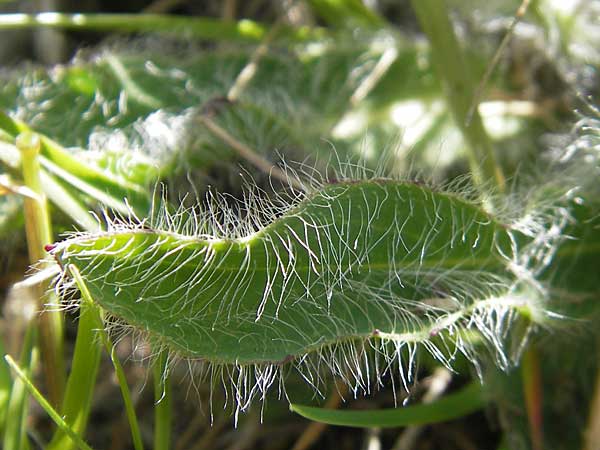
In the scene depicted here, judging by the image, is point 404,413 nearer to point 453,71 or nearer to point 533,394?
point 533,394

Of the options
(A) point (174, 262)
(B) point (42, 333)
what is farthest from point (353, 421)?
(B) point (42, 333)

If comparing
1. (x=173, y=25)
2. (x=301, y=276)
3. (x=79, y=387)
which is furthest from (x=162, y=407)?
(x=173, y=25)

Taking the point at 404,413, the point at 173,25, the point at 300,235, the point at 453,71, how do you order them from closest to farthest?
1. the point at 300,235
2. the point at 404,413
3. the point at 453,71
4. the point at 173,25

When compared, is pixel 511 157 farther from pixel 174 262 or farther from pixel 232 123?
pixel 174 262

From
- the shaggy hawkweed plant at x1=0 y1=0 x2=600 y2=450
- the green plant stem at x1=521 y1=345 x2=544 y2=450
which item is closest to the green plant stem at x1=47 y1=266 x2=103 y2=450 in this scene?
the shaggy hawkweed plant at x1=0 y1=0 x2=600 y2=450

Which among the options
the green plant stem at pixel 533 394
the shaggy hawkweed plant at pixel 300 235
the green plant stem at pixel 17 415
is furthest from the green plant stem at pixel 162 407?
the green plant stem at pixel 533 394

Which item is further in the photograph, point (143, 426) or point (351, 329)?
point (143, 426)

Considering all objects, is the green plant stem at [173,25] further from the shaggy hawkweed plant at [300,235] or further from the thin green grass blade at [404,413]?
the thin green grass blade at [404,413]
